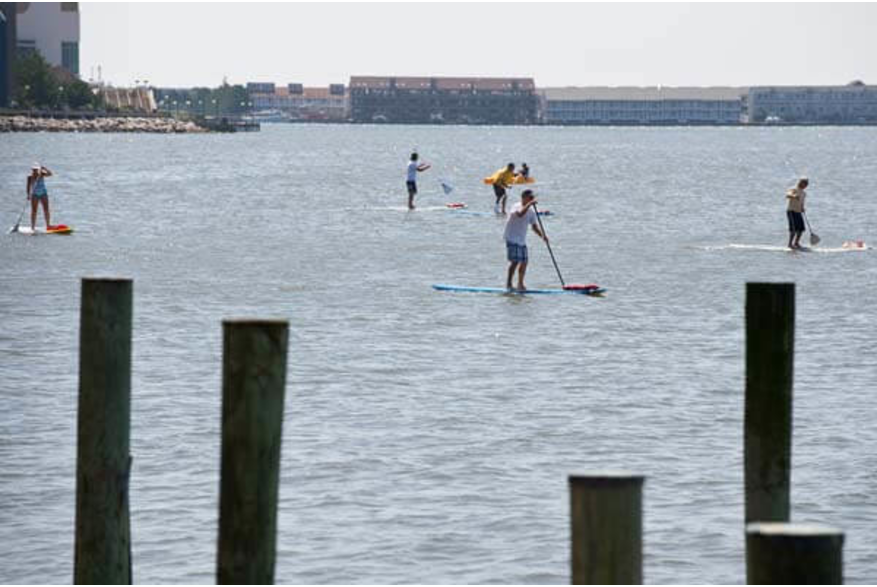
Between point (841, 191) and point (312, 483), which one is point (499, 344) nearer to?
point (312, 483)

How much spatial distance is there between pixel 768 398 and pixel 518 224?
17.7 m

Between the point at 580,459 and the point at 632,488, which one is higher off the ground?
the point at 632,488

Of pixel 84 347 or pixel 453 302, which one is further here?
pixel 453 302

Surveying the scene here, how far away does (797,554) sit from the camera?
23.5ft

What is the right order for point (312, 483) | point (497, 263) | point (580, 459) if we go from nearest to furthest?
point (312, 483)
point (580, 459)
point (497, 263)

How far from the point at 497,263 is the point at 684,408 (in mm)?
18820

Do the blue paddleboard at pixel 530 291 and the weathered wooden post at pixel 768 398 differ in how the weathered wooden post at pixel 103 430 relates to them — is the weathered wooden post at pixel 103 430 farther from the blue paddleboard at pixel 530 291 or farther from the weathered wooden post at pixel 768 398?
the blue paddleboard at pixel 530 291

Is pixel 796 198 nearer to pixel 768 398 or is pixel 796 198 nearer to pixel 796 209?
pixel 796 209

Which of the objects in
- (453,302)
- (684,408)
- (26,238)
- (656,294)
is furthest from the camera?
Result: (26,238)

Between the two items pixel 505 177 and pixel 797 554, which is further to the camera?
pixel 505 177

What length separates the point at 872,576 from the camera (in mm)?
12734

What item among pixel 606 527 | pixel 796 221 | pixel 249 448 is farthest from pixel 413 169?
pixel 606 527

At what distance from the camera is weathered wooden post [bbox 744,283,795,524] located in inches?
386

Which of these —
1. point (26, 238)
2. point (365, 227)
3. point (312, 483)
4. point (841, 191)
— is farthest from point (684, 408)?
point (841, 191)
